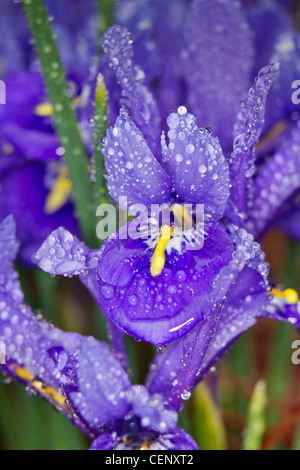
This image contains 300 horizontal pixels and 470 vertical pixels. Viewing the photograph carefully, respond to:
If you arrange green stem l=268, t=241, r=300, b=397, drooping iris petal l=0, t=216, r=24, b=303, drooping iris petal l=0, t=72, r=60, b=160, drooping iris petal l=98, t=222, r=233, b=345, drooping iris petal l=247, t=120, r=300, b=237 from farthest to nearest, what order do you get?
green stem l=268, t=241, r=300, b=397
drooping iris petal l=0, t=72, r=60, b=160
drooping iris petal l=247, t=120, r=300, b=237
drooping iris petal l=0, t=216, r=24, b=303
drooping iris petal l=98, t=222, r=233, b=345

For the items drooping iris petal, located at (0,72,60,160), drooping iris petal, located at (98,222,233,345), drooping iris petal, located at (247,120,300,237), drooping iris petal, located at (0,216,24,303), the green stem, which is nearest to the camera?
drooping iris petal, located at (98,222,233,345)

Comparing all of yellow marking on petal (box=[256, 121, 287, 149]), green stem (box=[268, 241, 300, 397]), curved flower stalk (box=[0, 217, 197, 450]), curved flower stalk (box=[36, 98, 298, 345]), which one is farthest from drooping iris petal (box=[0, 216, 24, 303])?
green stem (box=[268, 241, 300, 397])

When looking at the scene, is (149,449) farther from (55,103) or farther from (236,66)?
(236,66)

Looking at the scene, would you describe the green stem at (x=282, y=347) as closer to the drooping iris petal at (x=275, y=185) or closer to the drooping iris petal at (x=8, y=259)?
the drooping iris petal at (x=275, y=185)

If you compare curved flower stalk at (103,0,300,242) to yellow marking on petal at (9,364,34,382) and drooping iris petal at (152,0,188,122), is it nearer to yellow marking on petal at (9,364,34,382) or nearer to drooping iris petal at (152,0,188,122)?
drooping iris petal at (152,0,188,122)

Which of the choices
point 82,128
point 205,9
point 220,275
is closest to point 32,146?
point 82,128

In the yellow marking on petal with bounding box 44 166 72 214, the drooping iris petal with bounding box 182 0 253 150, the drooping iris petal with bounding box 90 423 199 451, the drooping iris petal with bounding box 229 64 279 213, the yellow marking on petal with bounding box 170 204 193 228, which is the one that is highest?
the drooping iris petal with bounding box 182 0 253 150
